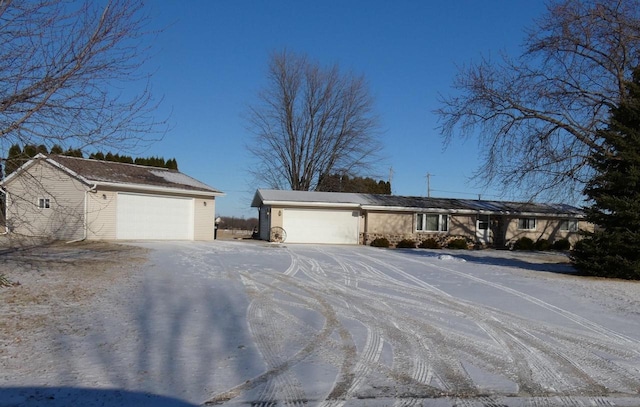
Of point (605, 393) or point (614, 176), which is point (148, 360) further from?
point (614, 176)

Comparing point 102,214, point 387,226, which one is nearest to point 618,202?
point 387,226

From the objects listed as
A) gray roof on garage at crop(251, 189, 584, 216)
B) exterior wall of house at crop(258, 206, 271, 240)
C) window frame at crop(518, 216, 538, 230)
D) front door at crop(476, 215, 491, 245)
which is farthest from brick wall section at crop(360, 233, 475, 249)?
exterior wall of house at crop(258, 206, 271, 240)

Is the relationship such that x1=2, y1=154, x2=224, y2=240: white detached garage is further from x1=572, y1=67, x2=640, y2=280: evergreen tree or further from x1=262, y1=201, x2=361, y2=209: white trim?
x1=572, y1=67, x2=640, y2=280: evergreen tree

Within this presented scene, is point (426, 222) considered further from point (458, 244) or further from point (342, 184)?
point (342, 184)

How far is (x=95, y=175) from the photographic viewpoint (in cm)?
2284

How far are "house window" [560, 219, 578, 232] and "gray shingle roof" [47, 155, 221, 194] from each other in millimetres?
22377

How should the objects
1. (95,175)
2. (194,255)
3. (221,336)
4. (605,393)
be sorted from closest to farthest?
(605,393)
(221,336)
(194,255)
(95,175)

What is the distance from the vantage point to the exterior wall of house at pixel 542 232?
3288cm

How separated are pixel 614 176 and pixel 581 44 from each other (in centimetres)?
597

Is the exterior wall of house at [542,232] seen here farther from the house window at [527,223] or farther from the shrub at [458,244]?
the shrub at [458,244]

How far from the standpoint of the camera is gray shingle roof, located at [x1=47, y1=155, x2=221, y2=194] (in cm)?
2289

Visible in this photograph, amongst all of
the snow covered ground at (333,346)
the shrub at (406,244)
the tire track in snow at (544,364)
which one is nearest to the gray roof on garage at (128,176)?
the shrub at (406,244)

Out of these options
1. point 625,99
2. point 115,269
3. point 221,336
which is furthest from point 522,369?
point 625,99

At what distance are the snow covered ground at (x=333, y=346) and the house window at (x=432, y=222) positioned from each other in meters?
18.2
